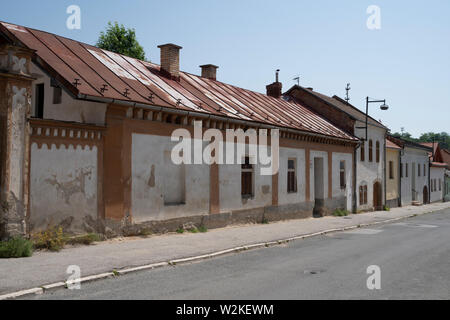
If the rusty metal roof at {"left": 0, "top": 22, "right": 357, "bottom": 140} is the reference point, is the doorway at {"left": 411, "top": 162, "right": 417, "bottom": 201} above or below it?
below

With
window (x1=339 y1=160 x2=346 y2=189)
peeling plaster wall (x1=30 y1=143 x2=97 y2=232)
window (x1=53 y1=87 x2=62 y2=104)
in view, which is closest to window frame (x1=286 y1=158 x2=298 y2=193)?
window (x1=339 y1=160 x2=346 y2=189)

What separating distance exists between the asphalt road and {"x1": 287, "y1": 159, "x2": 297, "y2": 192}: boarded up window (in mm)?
8997

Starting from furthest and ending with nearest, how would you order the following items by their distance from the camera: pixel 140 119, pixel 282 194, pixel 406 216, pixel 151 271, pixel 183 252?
pixel 406 216
pixel 282 194
pixel 140 119
pixel 183 252
pixel 151 271

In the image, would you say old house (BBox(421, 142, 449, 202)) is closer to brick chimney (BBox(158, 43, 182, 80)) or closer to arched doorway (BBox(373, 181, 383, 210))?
arched doorway (BBox(373, 181, 383, 210))

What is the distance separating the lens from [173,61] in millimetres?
17859

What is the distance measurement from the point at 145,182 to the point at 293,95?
66.5 feet

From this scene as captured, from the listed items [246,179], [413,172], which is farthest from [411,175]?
[246,179]

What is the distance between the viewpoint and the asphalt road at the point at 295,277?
6.57 m

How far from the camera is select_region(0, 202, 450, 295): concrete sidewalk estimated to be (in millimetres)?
7398

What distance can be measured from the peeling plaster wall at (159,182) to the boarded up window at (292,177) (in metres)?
6.81

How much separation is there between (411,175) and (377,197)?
10177mm

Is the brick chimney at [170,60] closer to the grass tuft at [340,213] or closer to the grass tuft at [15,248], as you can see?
the grass tuft at [15,248]

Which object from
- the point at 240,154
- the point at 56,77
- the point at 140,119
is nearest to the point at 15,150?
the point at 56,77

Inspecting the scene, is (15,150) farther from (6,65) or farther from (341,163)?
(341,163)
